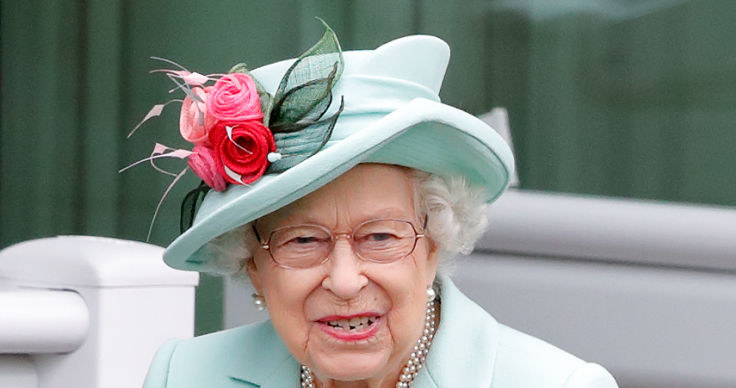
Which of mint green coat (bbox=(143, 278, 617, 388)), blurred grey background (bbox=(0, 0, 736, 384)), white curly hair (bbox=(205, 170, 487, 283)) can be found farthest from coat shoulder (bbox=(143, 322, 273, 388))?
blurred grey background (bbox=(0, 0, 736, 384))

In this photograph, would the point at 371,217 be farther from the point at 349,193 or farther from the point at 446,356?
the point at 446,356

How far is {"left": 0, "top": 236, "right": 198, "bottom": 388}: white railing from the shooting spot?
92.7 inches

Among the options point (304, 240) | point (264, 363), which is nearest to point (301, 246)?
point (304, 240)

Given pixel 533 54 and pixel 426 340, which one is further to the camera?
pixel 533 54

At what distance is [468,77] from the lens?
477 centimetres

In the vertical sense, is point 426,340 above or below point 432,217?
below

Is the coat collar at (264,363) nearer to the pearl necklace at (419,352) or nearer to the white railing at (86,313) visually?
the pearl necklace at (419,352)

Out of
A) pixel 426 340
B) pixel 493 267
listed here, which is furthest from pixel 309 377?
pixel 493 267

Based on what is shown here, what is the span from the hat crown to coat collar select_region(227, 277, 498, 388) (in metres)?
0.38

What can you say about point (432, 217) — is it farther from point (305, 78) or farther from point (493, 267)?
point (493, 267)

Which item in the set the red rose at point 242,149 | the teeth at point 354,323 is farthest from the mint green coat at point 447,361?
the red rose at point 242,149

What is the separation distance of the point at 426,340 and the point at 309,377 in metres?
0.23

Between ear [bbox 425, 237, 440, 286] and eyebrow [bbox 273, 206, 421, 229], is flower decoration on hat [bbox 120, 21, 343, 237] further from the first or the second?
ear [bbox 425, 237, 440, 286]

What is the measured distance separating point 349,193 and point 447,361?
1.15 ft
